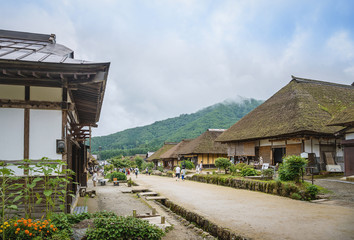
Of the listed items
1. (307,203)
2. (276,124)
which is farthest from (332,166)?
(307,203)

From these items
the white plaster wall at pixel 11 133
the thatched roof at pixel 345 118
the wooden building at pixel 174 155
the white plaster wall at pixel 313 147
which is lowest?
the wooden building at pixel 174 155

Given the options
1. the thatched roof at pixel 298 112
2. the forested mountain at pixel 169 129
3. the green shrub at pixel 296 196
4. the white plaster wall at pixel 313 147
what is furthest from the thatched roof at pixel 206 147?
the forested mountain at pixel 169 129

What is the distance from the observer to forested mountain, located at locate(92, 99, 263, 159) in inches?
3388

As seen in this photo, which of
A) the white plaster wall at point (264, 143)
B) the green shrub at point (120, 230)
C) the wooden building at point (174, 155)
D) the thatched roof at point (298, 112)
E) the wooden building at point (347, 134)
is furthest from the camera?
the wooden building at point (174, 155)

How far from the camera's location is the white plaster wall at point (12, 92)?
20.9 feet

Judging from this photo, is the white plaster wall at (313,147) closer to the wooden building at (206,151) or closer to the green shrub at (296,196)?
the green shrub at (296,196)

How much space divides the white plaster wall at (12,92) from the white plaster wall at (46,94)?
22 cm

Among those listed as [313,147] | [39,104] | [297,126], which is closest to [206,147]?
[313,147]

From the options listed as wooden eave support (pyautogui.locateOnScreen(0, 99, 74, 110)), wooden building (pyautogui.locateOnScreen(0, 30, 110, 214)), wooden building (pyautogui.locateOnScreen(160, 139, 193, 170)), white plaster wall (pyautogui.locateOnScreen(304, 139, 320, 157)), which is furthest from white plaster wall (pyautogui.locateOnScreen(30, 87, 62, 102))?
wooden building (pyautogui.locateOnScreen(160, 139, 193, 170))

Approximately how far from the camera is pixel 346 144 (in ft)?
48.3

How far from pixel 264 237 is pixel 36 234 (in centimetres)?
450

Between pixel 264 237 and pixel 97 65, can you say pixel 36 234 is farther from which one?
pixel 264 237

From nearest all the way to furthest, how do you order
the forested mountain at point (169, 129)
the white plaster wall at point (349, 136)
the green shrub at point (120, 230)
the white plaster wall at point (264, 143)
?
the green shrub at point (120, 230)
the white plaster wall at point (349, 136)
the white plaster wall at point (264, 143)
the forested mountain at point (169, 129)

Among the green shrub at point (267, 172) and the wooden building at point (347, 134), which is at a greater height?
the wooden building at point (347, 134)
